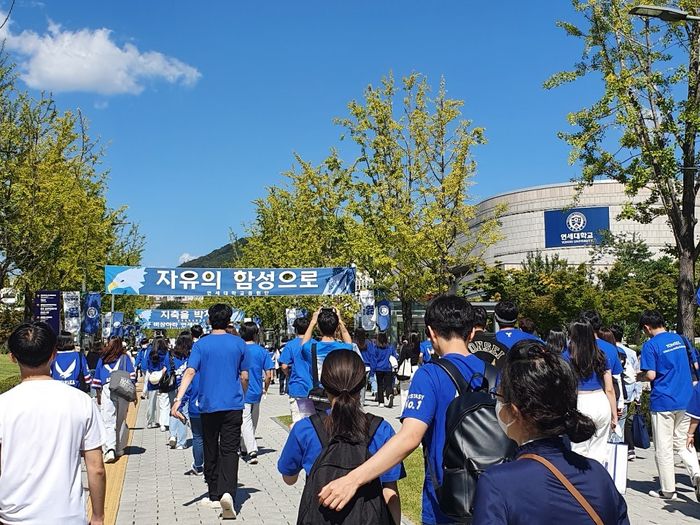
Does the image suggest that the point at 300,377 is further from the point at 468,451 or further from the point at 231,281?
the point at 231,281

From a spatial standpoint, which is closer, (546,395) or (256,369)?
(546,395)

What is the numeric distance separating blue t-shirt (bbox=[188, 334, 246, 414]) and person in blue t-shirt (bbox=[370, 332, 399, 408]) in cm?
1055

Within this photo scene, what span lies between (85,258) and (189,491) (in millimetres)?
20920

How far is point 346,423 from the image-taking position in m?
3.41

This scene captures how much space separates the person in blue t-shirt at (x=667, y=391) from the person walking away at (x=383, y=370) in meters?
10.2

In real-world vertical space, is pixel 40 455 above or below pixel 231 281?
below

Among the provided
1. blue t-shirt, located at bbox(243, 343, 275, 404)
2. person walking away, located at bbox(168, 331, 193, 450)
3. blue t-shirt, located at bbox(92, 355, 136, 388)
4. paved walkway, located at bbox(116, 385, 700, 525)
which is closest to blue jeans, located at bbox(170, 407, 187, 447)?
person walking away, located at bbox(168, 331, 193, 450)

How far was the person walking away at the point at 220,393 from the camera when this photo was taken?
7.50 m

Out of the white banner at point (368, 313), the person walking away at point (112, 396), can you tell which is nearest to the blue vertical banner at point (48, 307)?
the person walking away at point (112, 396)

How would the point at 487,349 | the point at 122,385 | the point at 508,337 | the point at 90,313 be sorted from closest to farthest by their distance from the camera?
the point at 487,349
the point at 508,337
the point at 122,385
the point at 90,313

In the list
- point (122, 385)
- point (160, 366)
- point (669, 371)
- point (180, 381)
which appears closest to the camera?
point (669, 371)

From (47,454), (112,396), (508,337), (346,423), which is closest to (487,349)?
(508,337)

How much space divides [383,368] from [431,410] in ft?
48.2

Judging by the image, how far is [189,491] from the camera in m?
8.89
